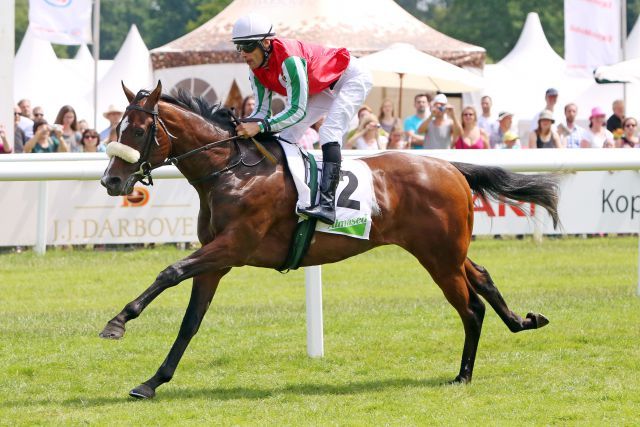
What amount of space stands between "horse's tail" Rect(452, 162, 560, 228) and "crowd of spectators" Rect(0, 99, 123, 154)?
696 cm

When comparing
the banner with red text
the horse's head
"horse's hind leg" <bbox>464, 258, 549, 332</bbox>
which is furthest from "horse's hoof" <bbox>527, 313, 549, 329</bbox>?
the banner with red text

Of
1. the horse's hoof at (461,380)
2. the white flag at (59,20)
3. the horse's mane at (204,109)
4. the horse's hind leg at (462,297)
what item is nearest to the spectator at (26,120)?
the white flag at (59,20)

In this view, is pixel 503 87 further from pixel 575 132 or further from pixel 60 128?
pixel 60 128

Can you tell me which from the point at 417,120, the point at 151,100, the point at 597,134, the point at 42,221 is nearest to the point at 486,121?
the point at 417,120

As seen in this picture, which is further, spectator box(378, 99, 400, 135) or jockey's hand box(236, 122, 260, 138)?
spectator box(378, 99, 400, 135)

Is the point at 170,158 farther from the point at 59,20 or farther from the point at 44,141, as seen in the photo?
the point at 59,20

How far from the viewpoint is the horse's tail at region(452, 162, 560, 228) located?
24.5 feet

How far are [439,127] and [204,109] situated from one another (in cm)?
843

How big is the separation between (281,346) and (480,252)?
579 cm

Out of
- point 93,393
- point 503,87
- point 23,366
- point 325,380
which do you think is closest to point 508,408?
point 325,380

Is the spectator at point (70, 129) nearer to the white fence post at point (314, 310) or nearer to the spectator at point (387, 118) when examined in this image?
the spectator at point (387, 118)

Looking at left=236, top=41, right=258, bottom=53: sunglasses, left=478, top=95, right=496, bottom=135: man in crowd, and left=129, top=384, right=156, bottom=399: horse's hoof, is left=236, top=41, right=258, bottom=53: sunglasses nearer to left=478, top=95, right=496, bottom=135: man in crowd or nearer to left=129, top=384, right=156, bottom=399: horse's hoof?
left=129, top=384, right=156, bottom=399: horse's hoof

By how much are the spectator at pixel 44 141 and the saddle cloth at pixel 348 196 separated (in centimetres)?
749

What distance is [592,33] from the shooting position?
18.2 m
